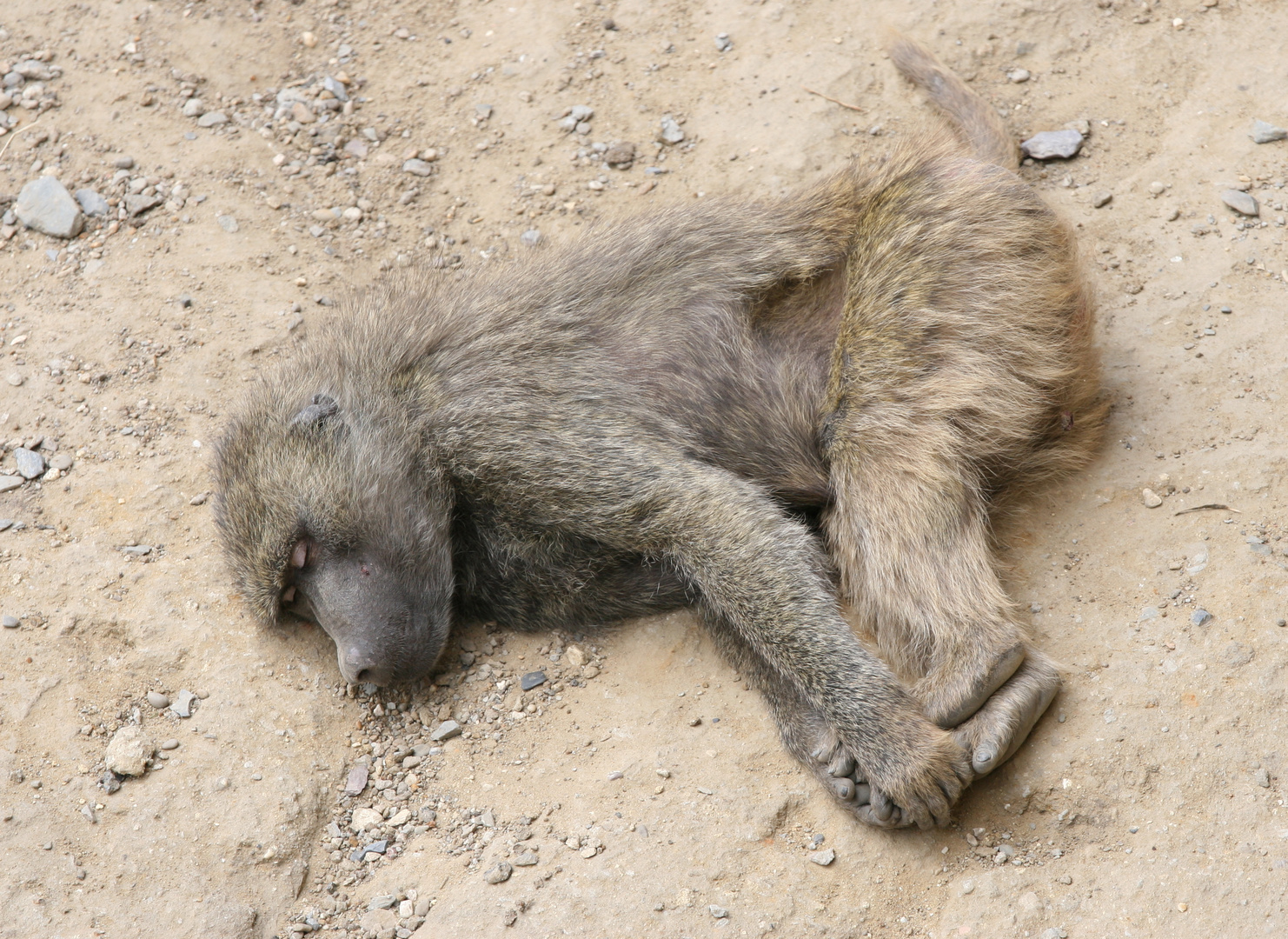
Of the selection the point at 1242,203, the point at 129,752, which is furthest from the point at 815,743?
the point at 1242,203

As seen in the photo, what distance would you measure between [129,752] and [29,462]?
1.29 meters

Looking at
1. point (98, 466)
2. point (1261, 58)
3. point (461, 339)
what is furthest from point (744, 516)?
point (1261, 58)

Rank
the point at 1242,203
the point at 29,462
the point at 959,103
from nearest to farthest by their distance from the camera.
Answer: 1. the point at 29,462
2. the point at 1242,203
3. the point at 959,103

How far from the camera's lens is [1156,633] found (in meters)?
3.18

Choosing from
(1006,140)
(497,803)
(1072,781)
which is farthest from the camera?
(1006,140)

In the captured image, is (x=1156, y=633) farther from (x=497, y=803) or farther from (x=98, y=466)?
(x=98, y=466)

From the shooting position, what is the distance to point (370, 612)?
3348mm

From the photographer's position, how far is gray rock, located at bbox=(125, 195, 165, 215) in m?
4.59

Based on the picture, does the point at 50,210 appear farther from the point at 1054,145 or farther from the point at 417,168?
the point at 1054,145

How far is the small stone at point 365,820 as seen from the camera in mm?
3260

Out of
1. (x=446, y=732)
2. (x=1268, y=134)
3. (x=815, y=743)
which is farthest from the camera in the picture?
(x=1268, y=134)

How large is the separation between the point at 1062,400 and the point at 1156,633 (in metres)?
0.84

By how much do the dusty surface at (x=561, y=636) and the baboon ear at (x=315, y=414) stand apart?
65cm

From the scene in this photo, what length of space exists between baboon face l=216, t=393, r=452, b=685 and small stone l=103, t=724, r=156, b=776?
508 millimetres
